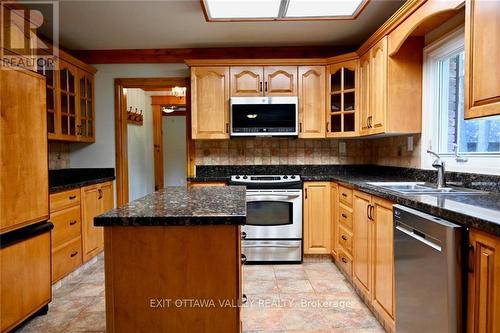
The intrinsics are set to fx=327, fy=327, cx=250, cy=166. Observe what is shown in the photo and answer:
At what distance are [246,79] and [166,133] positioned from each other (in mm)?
4268

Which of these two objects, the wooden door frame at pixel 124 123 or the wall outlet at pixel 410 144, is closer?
the wall outlet at pixel 410 144

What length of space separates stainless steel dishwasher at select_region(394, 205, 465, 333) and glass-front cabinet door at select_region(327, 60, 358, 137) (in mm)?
1744

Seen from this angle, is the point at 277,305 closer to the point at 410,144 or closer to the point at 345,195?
the point at 345,195

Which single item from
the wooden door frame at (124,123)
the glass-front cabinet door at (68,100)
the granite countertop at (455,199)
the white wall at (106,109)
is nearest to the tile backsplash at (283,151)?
the wooden door frame at (124,123)

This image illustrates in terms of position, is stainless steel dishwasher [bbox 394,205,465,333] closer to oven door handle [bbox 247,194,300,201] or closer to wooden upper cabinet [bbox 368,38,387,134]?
wooden upper cabinet [bbox 368,38,387,134]

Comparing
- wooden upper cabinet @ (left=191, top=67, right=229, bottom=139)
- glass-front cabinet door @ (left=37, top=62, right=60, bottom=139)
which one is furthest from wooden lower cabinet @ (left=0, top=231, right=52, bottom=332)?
wooden upper cabinet @ (left=191, top=67, right=229, bottom=139)

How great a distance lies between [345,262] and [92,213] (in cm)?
247

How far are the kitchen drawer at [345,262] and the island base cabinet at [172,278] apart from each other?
5.70 feet

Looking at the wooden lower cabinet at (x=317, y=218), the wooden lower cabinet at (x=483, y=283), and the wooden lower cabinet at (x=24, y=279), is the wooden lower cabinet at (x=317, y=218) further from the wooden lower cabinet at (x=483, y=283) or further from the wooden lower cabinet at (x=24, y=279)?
the wooden lower cabinet at (x=24, y=279)

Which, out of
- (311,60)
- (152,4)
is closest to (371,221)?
(311,60)

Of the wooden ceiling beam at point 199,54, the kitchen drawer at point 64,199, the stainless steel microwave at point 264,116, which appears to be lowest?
the kitchen drawer at point 64,199

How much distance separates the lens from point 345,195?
9.39 feet

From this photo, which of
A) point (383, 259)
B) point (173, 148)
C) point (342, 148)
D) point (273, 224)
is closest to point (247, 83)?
point (342, 148)

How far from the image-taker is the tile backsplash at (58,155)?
3.56 m
